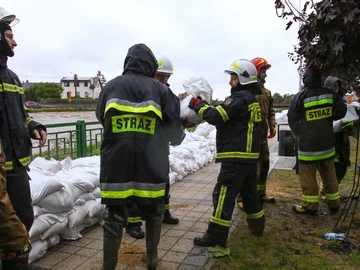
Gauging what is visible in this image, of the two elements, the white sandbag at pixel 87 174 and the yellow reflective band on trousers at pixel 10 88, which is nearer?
the yellow reflective band on trousers at pixel 10 88

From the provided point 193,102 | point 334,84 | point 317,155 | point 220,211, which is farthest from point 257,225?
point 334,84

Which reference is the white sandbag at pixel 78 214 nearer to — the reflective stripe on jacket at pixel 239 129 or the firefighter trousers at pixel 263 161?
the reflective stripe on jacket at pixel 239 129

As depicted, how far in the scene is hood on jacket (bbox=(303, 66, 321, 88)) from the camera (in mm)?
4305

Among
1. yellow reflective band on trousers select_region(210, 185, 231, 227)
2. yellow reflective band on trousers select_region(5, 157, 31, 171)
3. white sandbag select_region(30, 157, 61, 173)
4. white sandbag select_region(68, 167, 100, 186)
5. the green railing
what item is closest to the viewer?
yellow reflective band on trousers select_region(5, 157, 31, 171)

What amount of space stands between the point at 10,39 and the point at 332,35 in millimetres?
2842

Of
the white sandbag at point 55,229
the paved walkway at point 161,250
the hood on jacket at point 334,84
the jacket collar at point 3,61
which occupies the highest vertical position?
the jacket collar at point 3,61

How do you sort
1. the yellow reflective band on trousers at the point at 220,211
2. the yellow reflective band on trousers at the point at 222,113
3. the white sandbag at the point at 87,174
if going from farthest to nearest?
the white sandbag at the point at 87,174, the yellow reflective band on trousers at the point at 220,211, the yellow reflective band on trousers at the point at 222,113

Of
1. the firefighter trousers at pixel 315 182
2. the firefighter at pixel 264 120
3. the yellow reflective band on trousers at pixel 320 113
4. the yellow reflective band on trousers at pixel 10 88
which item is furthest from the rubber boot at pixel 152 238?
the yellow reflective band on trousers at pixel 320 113

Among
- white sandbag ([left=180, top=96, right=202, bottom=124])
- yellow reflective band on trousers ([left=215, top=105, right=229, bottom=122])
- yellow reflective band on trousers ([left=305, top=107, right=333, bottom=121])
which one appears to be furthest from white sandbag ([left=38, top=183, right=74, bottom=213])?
yellow reflective band on trousers ([left=305, top=107, right=333, bottom=121])

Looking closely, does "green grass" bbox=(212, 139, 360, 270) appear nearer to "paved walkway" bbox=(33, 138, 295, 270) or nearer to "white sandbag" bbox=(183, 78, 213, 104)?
"paved walkway" bbox=(33, 138, 295, 270)

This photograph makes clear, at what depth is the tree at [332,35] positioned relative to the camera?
3098 millimetres

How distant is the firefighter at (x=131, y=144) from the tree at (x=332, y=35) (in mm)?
1741

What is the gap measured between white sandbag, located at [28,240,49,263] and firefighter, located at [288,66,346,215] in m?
3.19

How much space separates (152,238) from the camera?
291 centimetres
